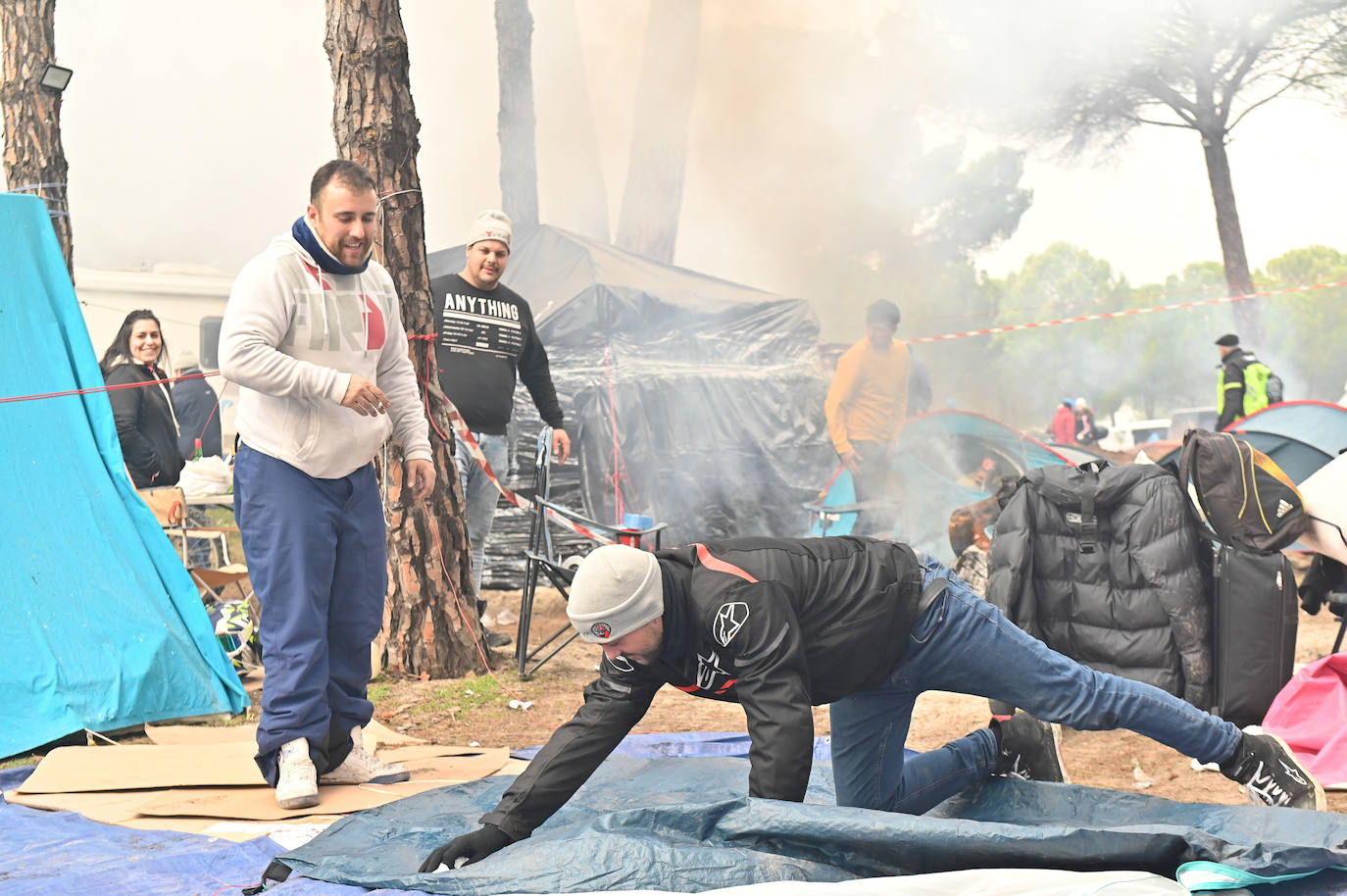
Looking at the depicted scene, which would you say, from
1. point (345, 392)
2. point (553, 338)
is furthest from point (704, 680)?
point (553, 338)

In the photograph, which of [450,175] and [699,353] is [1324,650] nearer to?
[699,353]

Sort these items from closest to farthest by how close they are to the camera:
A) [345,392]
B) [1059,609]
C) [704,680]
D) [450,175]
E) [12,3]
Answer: [704,680]
[345,392]
[1059,609]
[12,3]
[450,175]

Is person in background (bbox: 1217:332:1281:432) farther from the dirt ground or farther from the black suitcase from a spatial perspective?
the black suitcase

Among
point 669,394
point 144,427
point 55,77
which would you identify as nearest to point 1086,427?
point 669,394

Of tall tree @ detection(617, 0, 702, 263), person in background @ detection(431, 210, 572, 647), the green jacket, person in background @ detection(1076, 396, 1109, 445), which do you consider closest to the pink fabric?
person in background @ detection(431, 210, 572, 647)

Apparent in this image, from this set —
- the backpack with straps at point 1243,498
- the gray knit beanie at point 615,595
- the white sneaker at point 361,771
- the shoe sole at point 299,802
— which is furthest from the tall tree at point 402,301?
the backpack with straps at point 1243,498

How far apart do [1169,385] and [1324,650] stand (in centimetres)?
881

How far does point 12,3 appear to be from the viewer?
703cm

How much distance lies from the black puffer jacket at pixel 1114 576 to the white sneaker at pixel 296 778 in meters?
2.15

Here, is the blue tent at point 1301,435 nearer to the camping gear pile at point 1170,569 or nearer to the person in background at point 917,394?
the person in background at point 917,394

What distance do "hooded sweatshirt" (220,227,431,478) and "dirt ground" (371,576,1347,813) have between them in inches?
51.1

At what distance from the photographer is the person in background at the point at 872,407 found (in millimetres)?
7004

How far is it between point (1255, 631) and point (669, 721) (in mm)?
1937

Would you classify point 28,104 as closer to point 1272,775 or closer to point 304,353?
point 304,353
